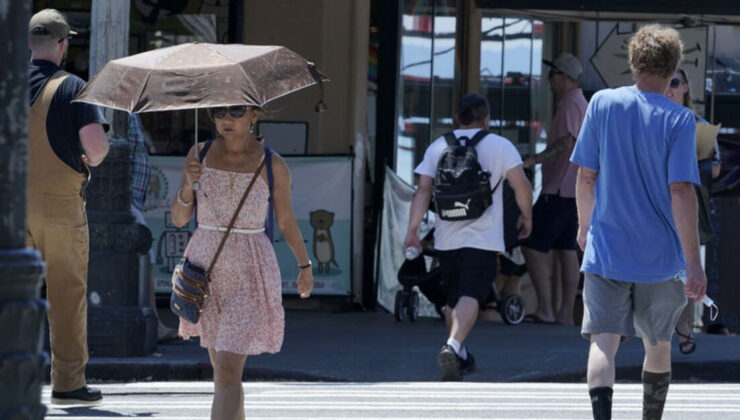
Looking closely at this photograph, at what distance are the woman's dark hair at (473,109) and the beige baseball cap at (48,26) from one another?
294 cm

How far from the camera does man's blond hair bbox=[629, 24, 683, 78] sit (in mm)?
7195

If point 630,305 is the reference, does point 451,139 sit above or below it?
above

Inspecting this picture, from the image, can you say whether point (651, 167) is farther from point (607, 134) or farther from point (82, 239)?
point (82, 239)

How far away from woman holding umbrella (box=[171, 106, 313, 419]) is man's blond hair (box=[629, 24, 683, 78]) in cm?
160

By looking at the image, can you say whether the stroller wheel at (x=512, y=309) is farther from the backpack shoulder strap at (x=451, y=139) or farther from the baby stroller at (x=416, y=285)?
the backpack shoulder strap at (x=451, y=139)

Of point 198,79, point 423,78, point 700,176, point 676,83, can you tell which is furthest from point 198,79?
point 423,78

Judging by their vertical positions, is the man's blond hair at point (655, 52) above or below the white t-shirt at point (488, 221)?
above

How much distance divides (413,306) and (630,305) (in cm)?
692

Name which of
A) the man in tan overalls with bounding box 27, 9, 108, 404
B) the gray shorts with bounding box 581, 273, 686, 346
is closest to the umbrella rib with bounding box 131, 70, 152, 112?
the man in tan overalls with bounding box 27, 9, 108, 404

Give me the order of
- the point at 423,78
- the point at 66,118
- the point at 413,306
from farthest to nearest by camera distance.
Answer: the point at 423,78 < the point at 413,306 < the point at 66,118

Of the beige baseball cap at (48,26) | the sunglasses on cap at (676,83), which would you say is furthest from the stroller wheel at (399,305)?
the beige baseball cap at (48,26)

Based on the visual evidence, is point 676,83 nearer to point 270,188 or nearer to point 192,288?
point 270,188

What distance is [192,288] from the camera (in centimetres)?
709

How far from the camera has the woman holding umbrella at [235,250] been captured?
23.1 feet
